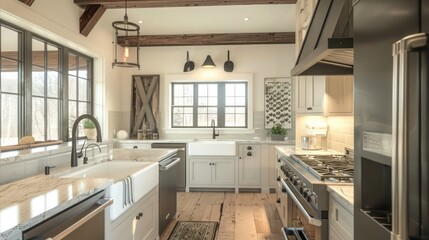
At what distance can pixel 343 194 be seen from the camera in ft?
5.24

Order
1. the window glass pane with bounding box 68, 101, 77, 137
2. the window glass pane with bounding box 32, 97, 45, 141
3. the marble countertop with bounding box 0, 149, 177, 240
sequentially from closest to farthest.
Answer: the marble countertop with bounding box 0, 149, 177, 240
the window glass pane with bounding box 32, 97, 45, 141
the window glass pane with bounding box 68, 101, 77, 137

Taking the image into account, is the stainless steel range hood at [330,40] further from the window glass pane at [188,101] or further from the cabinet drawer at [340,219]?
the window glass pane at [188,101]

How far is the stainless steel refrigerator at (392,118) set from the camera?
77 centimetres

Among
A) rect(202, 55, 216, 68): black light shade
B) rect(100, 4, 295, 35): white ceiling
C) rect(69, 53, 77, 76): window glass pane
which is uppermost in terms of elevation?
rect(100, 4, 295, 35): white ceiling

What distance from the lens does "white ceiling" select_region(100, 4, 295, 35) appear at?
435cm

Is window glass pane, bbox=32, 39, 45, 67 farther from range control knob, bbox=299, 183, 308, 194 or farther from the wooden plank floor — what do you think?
range control knob, bbox=299, 183, 308, 194

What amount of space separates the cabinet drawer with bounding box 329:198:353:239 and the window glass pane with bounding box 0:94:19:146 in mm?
3188

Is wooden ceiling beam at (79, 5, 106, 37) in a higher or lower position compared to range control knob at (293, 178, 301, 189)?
higher

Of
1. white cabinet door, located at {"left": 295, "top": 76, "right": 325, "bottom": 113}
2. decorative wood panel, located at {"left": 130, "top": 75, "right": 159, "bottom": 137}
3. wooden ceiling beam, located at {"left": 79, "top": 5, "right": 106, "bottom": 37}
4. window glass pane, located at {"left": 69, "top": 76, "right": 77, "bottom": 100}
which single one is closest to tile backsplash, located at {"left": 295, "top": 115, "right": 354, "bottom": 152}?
white cabinet door, located at {"left": 295, "top": 76, "right": 325, "bottom": 113}

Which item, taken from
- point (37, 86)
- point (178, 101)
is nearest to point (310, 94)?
point (178, 101)

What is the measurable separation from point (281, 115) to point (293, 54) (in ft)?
3.91

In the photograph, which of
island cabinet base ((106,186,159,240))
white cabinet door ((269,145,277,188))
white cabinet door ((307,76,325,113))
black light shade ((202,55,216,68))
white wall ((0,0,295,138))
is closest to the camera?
island cabinet base ((106,186,159,240))

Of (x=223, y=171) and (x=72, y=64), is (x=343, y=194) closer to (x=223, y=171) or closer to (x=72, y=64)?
(x=223, y=171)

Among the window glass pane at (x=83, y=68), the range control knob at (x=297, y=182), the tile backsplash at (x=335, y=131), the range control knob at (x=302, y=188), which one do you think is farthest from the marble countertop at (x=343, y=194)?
the window glass pane at (x=83, y=68)
